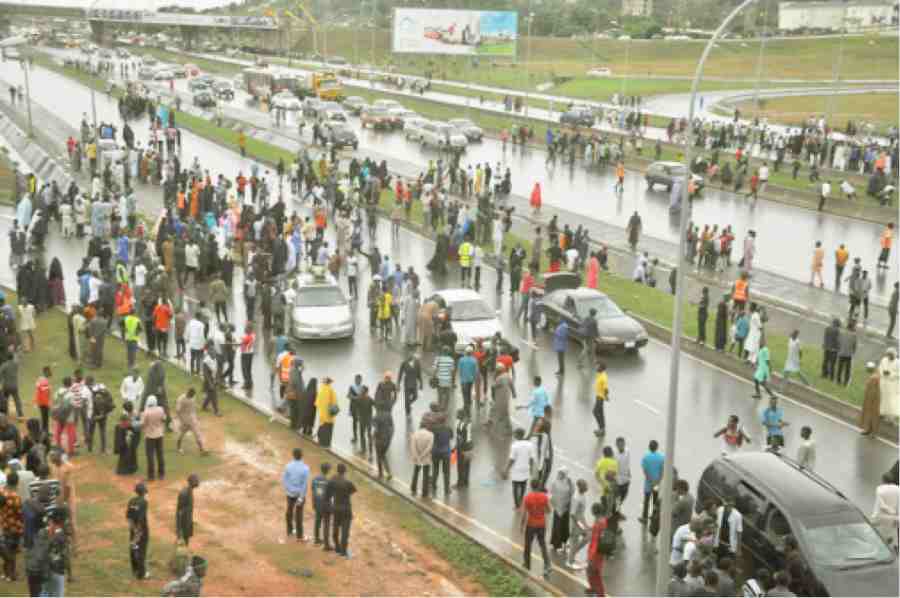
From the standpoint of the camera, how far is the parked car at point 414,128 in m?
59.2

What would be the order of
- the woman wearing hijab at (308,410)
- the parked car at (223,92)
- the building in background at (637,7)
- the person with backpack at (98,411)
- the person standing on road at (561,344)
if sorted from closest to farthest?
the person with backpack at (98,411), the woman wearing hijab at (308,410), the person standing on road at (561,344), the parked car at (223,92), the building in background at (637,7)

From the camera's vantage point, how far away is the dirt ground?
1411 centimetres

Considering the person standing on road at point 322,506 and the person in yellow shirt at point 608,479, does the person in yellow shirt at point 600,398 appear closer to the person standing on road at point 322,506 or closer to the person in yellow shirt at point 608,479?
the person in yellow shirt at point 608,479

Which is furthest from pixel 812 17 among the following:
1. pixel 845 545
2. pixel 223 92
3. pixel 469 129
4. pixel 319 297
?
pixel 845 545

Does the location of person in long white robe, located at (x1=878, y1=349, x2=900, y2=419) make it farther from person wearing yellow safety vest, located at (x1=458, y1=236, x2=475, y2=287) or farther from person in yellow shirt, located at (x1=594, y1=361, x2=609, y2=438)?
person wearing yellow safety vest, located at (x1=458, y1=236, x2=475, y2=287)

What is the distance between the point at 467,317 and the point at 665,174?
22.8 metres

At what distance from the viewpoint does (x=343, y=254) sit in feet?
107

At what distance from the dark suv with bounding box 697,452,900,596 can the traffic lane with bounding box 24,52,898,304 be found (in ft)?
55.2

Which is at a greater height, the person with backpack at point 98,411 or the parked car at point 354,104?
the parked car at point 354,104

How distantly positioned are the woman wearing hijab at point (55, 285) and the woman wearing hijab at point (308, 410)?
10.4 meters

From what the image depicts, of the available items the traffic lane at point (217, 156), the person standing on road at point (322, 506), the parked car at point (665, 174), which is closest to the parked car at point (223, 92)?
the traffic lane at point (217, 156)

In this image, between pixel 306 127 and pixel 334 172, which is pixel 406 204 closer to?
pixel 334 172

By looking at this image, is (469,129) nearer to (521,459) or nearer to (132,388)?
(132,388)

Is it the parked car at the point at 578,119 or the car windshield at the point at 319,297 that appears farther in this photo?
the parked car at the point at 578,119
